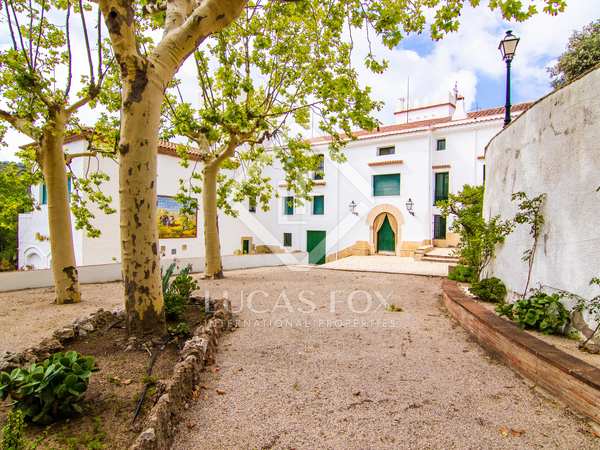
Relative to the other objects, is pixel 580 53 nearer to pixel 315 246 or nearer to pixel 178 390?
pixel 178 390

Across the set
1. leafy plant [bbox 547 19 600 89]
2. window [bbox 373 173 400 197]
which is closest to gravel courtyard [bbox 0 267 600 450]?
leafy plant [bbox 547 19 600 89]

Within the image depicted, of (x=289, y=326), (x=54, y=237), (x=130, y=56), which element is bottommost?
(x=289, y=326)

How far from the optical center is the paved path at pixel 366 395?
2.36m

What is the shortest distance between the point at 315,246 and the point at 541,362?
58.7ft

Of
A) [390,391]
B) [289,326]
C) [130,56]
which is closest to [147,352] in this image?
[289,326]

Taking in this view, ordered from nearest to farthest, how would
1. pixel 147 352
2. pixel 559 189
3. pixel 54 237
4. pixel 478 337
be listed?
pixel 147 352 → pixel 559 189 → pixel 478 337 → pixel 54 237

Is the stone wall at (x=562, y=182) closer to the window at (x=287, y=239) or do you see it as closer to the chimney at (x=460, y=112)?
the chimney at (x=460, y=112)

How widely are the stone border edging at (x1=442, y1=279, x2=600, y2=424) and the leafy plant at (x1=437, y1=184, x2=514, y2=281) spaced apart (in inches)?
61.1

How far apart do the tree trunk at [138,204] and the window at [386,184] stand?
1569cm

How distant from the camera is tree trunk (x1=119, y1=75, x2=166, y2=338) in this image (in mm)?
3852

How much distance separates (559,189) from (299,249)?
700 inches

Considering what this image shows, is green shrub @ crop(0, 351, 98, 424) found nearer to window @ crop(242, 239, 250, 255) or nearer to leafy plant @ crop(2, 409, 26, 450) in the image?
leafy plant @ crop(2, 409, 26, 450)

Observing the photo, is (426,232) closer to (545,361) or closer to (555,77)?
(555,77)

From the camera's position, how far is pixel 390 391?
3027 millimetres
